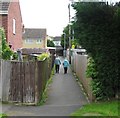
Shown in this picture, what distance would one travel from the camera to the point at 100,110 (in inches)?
410

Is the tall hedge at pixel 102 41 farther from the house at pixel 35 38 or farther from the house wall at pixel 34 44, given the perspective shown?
the house wall at pixel 34 44

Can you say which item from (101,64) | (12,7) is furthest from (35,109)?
(12,7)

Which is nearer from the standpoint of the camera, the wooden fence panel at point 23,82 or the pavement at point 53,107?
the pavement at point 53,107

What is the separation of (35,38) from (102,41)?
3488 inches

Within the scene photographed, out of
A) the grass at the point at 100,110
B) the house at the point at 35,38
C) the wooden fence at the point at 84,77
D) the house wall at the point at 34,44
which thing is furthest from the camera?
the house at the point at 35,38

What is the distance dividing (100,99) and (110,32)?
238cm

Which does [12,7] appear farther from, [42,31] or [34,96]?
[42,31]

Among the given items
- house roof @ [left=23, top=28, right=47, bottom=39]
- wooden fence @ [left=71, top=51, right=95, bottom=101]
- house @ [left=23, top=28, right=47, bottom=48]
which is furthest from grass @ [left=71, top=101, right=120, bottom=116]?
house roof @ [left=23, top=28, right=47, bottom=39]

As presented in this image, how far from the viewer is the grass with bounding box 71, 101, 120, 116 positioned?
32.9ft

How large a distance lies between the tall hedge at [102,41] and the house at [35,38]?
3343 inches

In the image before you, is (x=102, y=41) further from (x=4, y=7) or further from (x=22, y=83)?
(x=4, y=7)

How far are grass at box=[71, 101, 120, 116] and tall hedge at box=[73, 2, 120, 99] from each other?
93 cm

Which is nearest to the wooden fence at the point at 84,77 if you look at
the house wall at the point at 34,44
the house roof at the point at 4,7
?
the house roof at the point at 4,7

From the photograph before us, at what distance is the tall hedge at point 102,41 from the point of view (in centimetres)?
1224
